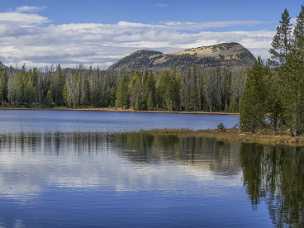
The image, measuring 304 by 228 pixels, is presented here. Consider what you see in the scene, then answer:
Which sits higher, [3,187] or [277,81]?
[277,81]

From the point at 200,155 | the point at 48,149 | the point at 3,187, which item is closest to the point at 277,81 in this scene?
the point at 200,155

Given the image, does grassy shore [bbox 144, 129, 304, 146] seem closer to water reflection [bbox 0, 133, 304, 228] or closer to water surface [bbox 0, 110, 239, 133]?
water reflection [bbox 0, 133, 304, 228]

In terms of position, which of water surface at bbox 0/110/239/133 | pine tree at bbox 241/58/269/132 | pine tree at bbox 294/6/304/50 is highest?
pine tree at bbox 294/6/304/50

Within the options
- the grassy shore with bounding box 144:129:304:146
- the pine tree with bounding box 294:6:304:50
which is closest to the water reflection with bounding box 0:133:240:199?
the grassy shore with bounding box 144:129:304:146

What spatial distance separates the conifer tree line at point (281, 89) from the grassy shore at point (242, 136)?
7.26 ft

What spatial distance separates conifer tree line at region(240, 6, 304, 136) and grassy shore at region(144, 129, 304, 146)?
7.26 feet

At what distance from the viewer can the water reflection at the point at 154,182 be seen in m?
29.0

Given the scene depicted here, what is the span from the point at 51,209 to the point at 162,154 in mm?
29644

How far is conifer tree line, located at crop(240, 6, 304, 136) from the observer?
77250 mm

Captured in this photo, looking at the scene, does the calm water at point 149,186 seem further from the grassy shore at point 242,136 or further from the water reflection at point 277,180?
the grassy shore at point 242,136

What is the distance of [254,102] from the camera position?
83.4m

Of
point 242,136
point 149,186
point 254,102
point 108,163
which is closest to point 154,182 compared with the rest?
point 149,186

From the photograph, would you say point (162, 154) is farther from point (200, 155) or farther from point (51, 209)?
point (51, 209)

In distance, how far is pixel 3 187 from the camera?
35562mm
